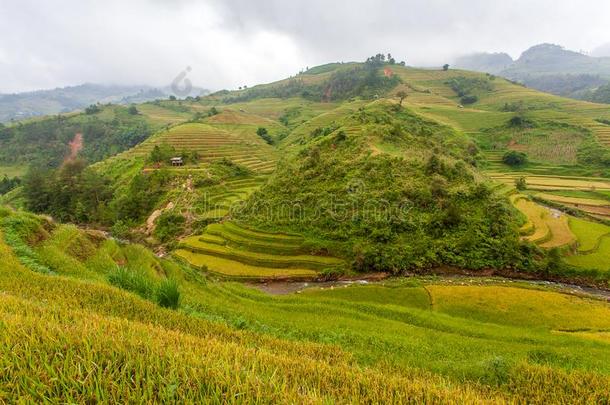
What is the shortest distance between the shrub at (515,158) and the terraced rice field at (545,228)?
24.2 m

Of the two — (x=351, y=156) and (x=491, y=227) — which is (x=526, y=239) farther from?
(x=351, y=156)

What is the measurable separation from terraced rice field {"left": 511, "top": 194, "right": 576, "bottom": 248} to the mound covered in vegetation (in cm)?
227

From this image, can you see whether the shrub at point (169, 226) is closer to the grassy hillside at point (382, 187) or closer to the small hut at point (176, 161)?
the grassy hillside at point (382, 187)

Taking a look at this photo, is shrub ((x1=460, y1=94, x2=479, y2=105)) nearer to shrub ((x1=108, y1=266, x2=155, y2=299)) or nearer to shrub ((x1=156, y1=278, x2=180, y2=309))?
shrub ((x1=108, y1=266, x2=155, y2=299))

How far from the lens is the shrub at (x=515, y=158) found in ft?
178

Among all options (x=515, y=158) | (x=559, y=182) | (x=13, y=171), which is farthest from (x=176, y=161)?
(x=13, y=171)

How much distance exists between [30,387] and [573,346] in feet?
62.1

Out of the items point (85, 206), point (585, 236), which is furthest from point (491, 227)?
point (85, 206)

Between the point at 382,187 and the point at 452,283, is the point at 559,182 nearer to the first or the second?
the point at 382,187

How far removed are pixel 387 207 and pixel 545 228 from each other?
50.4 ft

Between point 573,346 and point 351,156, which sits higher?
point 351,156

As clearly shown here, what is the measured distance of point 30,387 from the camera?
236cm

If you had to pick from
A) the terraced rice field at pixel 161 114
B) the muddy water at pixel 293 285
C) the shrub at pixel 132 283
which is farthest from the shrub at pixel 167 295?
the terraced rice field at pixel 161 114

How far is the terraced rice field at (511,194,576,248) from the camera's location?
25.5 m
